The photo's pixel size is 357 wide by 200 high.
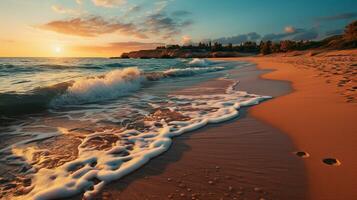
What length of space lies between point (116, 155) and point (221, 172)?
1.46 m

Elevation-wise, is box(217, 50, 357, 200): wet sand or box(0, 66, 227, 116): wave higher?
box(0, 66, 227, 116): wave

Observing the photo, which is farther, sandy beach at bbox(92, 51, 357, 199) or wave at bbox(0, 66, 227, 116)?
wave at bbox(0, 66, 227, 116)

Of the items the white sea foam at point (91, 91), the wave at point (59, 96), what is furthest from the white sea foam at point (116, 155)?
the white sea foam at point (91, 91)

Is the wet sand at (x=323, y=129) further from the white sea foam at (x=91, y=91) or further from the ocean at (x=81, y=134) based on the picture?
the white sea foam at (x=91, y=91)

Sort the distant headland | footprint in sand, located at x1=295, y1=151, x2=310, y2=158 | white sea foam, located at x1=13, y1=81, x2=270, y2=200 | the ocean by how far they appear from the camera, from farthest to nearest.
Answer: the distant headland → footprint in sand, located at x1=295, y1=151, x2=310, y2=158 → the ocean → white sea foam, located at x1=13, y1=81, x2=270, y2=200

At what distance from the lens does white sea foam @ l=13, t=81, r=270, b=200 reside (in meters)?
2.43

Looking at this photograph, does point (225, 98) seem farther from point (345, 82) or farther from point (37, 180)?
point (37, 180)

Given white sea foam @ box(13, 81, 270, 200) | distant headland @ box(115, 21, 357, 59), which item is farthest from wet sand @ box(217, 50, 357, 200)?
distant headland @ box(115, 21, 357, 59)

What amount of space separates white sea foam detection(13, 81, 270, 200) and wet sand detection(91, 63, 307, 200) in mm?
178

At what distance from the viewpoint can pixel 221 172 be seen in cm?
258

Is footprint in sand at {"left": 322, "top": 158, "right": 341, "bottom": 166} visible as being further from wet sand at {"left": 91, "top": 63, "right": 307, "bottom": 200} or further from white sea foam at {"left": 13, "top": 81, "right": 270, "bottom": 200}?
white sea foam at {"left": 13, "top": 81, "right": 270, "bottom": 200}

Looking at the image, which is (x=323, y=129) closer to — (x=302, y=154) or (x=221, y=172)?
(x=302, y=154)

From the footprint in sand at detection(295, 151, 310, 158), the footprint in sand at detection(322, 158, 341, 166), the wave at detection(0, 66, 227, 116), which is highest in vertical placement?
the wave at detection(0, 66, 227, 116)

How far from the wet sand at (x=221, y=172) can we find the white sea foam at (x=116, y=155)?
0.18 metres
